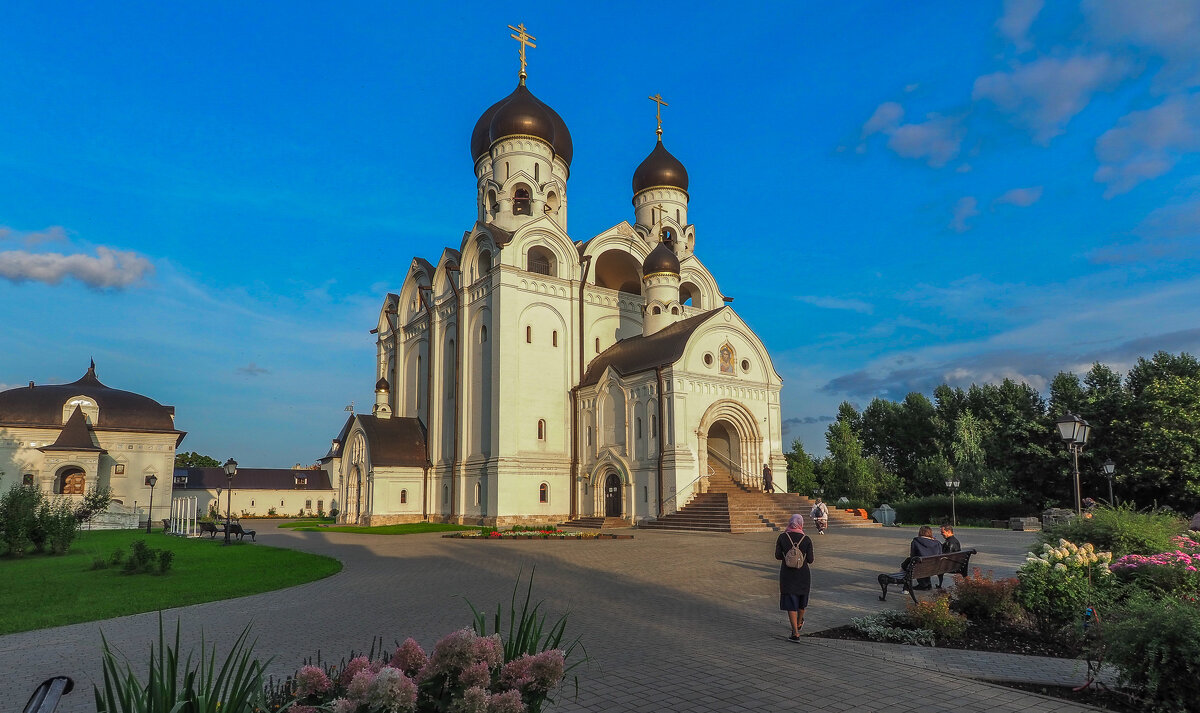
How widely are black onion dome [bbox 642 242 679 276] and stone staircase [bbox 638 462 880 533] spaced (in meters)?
10.5

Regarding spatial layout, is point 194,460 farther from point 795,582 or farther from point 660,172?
point 795,582

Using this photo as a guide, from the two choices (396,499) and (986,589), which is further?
(396,499)

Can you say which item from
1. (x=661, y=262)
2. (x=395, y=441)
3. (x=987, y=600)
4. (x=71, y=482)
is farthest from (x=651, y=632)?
(x=71, y=482)

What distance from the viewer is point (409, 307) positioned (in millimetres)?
43844

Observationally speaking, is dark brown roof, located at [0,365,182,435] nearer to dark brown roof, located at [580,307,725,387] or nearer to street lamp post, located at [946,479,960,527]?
dark brown roof, located at [580,307,725,387]

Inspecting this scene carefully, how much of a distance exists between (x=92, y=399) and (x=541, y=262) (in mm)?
25893

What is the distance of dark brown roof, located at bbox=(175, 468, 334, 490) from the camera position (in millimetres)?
63625

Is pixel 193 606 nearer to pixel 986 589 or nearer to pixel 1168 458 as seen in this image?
pixel 986 589

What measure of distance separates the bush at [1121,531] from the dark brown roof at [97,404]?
142 ft

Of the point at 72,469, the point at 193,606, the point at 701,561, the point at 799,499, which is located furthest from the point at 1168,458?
the point at 72,469

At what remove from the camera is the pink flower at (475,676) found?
10.0ft

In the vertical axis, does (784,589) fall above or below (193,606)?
above

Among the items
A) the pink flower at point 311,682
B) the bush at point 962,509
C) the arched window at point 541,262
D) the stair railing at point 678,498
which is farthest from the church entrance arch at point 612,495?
the pink flower at point 311,682

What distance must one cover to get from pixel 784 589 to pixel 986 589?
2.59 m
